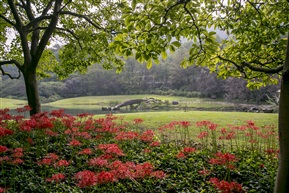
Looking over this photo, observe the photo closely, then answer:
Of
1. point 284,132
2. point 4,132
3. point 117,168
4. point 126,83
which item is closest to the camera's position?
point 284,132

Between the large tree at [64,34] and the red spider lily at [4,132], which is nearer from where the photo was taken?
the red spider lily at [4,132]

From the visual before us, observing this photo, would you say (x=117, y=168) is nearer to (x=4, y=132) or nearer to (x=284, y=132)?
(x=284, y=132)

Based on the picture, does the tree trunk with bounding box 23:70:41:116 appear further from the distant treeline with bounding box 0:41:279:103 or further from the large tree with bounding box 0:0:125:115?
the distant treeline with bounding box 0:41:279:103

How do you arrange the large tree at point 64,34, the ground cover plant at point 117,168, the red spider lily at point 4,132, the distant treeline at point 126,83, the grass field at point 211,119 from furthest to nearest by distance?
the distant treeline at point 126,83, the grass field at point 211,119, the large tree at point 64,34, the red spider lily at point 4,132, the ground cover plant at point 117,168

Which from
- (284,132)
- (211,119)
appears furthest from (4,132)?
(211,119)

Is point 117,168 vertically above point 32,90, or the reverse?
point 32,90

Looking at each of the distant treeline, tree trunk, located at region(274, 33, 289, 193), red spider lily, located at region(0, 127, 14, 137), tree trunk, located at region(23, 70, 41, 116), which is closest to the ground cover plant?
red spider lily, located at region(0, 127, 14, 137)

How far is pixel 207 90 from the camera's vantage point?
149ft

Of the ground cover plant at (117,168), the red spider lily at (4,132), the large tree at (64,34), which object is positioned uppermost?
the large tree at (64,34)

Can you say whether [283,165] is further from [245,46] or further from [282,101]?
[245,46]

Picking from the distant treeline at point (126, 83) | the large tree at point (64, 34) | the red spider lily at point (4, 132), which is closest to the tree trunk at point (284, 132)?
the red spider lily at point (4, 132)

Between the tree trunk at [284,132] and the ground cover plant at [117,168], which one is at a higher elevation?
the tree trunk at [284,132]

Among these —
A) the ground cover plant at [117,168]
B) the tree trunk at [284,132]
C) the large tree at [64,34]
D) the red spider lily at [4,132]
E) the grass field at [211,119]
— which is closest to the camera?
the tree trunk at [284,132]

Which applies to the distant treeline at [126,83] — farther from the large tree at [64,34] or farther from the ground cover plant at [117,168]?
the ground cover plant at [117,168]
